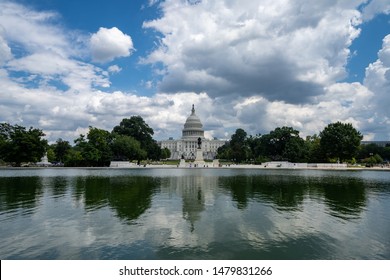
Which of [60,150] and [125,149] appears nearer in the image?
[125,149]

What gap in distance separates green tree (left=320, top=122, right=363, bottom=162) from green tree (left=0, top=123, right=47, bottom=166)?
6503 centimetres

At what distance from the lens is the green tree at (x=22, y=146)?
6688cm

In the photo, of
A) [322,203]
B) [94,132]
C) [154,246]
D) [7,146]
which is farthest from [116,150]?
[154,246]

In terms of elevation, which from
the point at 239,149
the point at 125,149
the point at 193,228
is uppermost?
the point at 239,149

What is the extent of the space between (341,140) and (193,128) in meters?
114

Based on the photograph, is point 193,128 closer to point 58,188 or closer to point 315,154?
point 315,154

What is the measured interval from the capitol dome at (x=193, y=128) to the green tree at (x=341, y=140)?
362 ft

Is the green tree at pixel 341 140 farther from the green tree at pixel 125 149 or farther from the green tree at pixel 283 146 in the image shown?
the green tree at pixel 125 149

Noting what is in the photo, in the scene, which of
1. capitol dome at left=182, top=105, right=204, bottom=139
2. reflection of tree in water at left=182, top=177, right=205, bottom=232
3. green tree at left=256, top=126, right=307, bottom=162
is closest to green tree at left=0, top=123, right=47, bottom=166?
reflection of tree in water at left=182, top=177, right=205, bottom=232

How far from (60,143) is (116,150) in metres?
44.6

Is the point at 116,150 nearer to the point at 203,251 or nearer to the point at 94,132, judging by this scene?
the point at 94,132

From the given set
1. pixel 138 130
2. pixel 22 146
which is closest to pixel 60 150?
pixel 138 130

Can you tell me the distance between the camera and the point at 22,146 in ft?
220

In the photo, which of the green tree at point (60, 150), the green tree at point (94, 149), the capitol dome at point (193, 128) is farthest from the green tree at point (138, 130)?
the capitol dome at point (193, 128)
